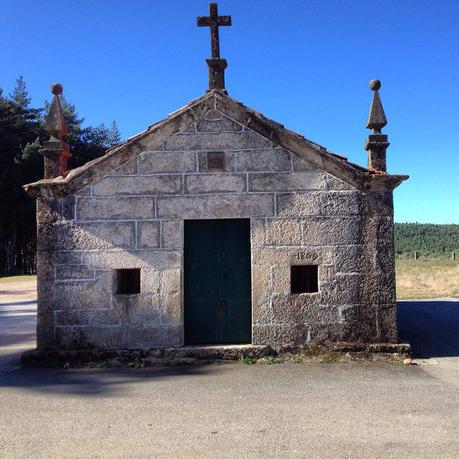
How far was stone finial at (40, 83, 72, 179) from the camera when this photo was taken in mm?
7719

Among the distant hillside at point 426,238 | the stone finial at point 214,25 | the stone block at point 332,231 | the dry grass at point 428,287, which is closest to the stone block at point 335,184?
the stone block at point 332,231

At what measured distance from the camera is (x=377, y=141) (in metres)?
7.80

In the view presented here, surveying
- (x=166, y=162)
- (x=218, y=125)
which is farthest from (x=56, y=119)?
(x=218, y=125)

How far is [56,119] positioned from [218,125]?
270 centimetres

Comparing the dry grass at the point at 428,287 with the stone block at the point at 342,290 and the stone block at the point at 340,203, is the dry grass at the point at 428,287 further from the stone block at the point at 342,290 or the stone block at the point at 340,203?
the stone block at the point at 340,203

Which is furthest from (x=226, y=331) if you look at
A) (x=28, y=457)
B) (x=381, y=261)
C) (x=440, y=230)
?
(x=440, y=230)

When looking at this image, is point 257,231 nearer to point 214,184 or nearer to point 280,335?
point 214,184

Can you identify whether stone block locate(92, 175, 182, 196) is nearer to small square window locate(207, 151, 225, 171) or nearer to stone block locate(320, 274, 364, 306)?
small square window locate(207, 151, 225, 171)

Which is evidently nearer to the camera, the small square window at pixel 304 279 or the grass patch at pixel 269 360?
the grass patch at pixel 269 360

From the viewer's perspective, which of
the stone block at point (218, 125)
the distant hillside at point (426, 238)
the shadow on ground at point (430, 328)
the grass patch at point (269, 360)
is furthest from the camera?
the distant hillside at point (426, 238)

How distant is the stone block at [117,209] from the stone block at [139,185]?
110mm

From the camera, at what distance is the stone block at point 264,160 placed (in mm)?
7475

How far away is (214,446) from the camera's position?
4.10 meters

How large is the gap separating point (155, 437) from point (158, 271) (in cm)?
333
